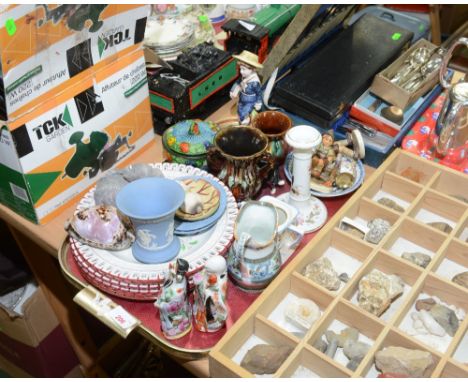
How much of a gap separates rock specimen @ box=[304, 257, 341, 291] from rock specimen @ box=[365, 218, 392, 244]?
4.5 inches

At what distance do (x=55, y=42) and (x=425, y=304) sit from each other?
79cm

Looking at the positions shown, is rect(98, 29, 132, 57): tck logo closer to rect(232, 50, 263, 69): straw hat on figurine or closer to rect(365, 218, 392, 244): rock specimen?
rect(232, 50, 263, 69): straw hat on figurine

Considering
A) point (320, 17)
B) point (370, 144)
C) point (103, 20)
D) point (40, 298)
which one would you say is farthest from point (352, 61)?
point (40, 298)

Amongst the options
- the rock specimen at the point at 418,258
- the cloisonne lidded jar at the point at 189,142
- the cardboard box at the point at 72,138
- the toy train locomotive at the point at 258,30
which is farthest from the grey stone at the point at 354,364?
the toy train locomotive at the point at 258,30

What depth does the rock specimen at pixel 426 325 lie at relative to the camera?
0.96 meters

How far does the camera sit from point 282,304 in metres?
1.01

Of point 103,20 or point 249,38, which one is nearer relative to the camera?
point 103,20

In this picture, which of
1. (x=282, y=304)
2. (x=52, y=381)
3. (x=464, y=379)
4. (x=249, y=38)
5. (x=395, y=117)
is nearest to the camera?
(x=464, y=379)

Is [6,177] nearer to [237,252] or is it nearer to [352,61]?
[237,252]

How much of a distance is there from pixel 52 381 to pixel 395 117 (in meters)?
0.95

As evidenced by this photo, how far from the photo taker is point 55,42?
964 mm

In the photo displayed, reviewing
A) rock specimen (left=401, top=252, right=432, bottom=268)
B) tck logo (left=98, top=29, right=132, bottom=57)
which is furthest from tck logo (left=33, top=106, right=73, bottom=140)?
rock specimen (left=401, top=252, right=432, bottom=268)

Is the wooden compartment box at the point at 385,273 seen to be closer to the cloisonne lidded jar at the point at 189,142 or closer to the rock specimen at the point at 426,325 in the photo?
the rock specimen at the point at 426,325

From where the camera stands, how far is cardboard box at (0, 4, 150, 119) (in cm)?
89
